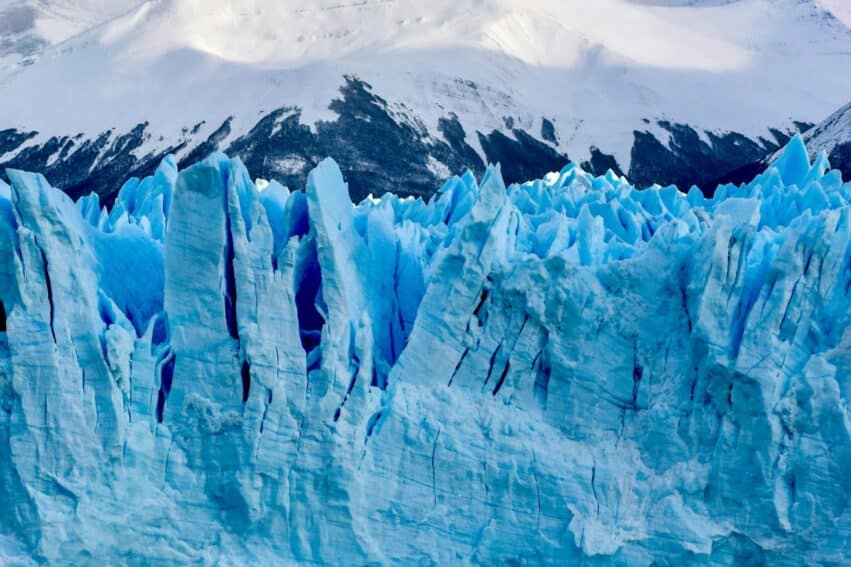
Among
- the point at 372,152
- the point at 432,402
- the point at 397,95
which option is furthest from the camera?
the point at 397,95

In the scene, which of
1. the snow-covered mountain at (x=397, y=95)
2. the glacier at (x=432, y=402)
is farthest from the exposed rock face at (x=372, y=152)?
the glacier at (x=432, y=402)

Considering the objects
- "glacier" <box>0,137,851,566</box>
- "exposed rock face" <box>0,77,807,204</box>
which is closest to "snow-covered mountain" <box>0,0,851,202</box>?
"exposed rock face" <box>0,77,807,204</box>

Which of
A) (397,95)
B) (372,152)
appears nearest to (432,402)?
(372,152)

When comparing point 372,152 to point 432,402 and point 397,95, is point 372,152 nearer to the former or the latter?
point 397,95

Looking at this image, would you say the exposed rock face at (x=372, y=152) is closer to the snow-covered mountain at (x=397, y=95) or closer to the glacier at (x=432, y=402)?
the snow-covered mountain at (x=397, y=95)

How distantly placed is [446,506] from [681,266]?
3.49 m

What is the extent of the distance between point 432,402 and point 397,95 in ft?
97.3

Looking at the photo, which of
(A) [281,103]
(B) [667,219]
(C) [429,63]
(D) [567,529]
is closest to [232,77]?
(A) [281,103]

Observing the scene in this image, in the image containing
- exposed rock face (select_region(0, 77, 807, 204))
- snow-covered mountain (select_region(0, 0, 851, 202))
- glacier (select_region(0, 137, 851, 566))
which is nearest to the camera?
glacier (select_region(0, 137, 851, 566))

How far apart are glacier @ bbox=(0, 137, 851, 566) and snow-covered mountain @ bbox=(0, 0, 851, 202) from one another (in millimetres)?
23422

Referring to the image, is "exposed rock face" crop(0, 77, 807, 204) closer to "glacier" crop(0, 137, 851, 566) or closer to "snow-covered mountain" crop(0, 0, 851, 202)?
"snow-covered mountain" crop(0, 0, 851, 202)

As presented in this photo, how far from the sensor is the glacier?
11.3 metres

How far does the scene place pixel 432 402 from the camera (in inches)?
458

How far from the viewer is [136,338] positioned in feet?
38.2
